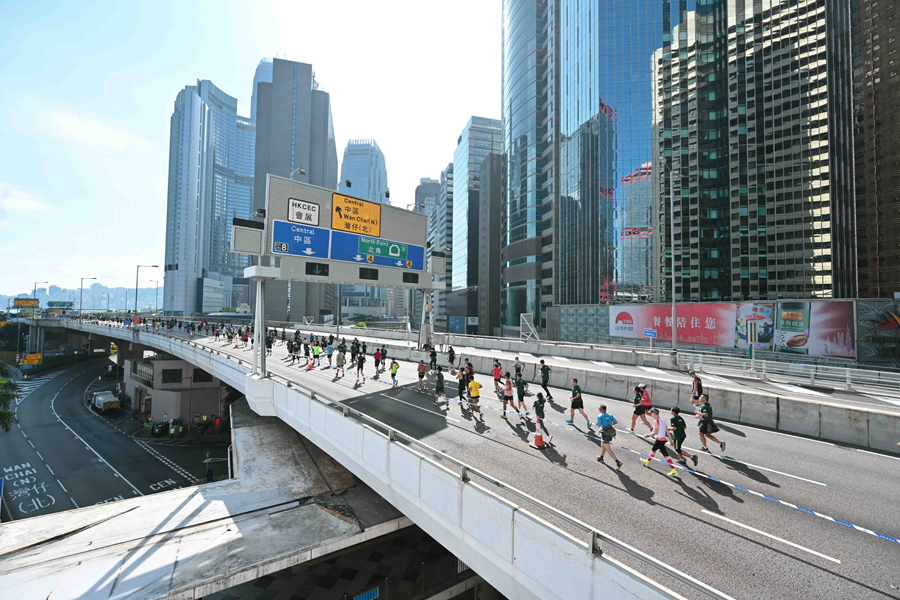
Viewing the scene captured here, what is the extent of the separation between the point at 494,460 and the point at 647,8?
73339 mm

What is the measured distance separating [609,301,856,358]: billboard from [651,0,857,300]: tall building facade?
2004cm

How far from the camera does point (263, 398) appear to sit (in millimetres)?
17000

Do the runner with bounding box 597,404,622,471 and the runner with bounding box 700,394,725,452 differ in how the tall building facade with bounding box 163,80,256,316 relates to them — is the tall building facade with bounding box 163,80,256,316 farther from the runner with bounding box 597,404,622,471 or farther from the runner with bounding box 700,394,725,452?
the runner with bounding box 700,394,725,452

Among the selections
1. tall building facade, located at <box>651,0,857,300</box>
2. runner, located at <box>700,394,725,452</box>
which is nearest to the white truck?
runner, located at <box>700,394,725,452</box>

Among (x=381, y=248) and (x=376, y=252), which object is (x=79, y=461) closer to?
(x=376, y=252)

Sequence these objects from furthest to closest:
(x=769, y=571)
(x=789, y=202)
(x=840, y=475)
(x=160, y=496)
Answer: (x=789, y=202) < (x=160, y=496) < (x=840, y=475) < (x=769, y=571)

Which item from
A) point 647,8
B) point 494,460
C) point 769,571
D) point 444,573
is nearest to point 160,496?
A: point 444,573

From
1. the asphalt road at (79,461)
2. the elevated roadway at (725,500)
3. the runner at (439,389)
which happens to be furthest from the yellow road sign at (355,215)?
the asphalt road at (79,461)

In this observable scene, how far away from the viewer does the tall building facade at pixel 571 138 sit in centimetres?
5528

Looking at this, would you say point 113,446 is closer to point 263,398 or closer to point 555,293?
point 263,398

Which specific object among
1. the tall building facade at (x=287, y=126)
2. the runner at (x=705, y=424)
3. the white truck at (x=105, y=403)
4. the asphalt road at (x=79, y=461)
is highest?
the tall building facade at (x=287, y=126)

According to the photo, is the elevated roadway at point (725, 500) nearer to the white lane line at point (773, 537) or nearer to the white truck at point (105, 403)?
the white lane line at point (773, 537)

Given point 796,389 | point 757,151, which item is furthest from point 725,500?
point 757,151

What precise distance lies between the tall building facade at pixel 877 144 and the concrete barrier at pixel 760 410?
43671mm
